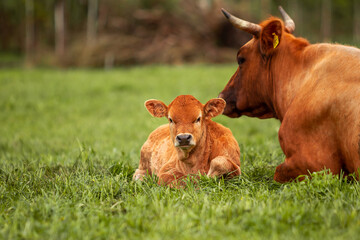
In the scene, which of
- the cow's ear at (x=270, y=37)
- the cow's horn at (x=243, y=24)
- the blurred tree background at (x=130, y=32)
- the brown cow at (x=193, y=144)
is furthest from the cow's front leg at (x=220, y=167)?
the blurred tree background at (x=130, y=32)

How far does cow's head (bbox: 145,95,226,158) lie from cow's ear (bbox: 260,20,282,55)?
0.76 metres

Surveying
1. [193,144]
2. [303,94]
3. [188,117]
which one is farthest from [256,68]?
[193,144]

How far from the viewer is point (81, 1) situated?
3741cm

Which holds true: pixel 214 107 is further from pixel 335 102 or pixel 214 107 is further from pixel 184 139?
pixel 335 102

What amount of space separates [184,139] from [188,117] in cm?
34

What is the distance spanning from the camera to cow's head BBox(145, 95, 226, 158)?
4.50 m

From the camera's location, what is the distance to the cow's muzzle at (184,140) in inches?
175

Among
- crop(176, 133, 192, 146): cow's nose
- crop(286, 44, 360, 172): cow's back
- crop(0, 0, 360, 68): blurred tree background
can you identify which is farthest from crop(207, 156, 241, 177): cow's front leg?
crop(0, 0, 360, 68): blurred tree background

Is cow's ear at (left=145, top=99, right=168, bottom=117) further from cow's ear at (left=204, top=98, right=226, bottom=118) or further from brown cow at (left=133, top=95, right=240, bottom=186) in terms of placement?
cow's ear at (left=204, top=98, right=226, bottom=118)

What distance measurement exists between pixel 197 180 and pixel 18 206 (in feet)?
5.88

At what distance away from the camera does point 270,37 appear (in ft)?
15.4

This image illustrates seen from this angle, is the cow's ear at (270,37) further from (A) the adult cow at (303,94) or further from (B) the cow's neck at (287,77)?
(B) the cow's neck at (287,77)

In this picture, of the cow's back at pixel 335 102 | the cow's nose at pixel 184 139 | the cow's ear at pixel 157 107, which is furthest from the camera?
the cow's ear at pixel 157 107

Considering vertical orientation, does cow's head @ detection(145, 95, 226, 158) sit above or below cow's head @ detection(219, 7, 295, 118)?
below
